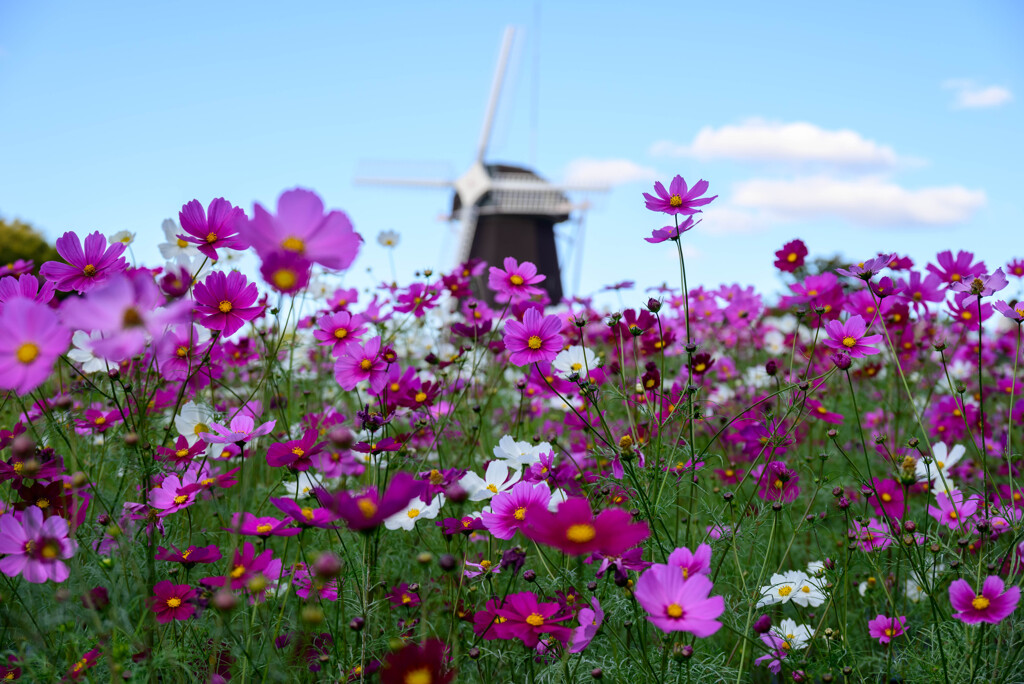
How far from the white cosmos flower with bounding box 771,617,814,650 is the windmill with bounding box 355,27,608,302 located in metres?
12.0

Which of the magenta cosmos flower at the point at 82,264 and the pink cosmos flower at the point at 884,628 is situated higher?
the magenta cosmos flower at the point at 82,264

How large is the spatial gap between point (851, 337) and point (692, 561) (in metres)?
0.73

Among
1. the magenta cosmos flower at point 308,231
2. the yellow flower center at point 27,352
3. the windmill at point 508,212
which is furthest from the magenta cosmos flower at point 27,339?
the windmill at point 508,212

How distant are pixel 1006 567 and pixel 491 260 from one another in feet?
40.3

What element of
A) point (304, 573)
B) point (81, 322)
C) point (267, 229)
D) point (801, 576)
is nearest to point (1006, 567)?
point (801, 576)

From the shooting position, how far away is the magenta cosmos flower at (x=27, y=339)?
72 cm

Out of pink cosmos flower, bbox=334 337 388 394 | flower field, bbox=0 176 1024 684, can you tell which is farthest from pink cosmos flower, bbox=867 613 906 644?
pink cosmos flower, bbox=334 337 388 394

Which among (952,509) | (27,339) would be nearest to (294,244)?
(27,339)

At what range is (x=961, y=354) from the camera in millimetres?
3635

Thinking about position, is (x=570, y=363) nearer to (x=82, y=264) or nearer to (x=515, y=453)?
(x=515, y=453)

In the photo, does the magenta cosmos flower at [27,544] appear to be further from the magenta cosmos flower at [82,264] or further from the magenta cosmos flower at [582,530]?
the magenta cosmos flower at [582,530]

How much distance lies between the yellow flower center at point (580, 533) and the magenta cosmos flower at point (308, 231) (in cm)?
37

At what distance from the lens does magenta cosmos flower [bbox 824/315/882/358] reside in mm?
1392

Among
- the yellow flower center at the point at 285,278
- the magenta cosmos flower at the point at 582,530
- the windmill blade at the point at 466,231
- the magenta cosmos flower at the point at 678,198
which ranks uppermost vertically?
the windmill blade at the point at 466,231
